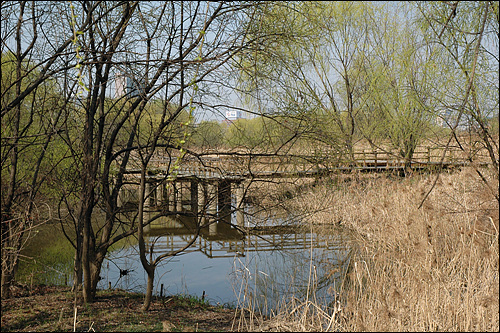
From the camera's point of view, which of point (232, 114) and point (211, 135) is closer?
point (232, 114)

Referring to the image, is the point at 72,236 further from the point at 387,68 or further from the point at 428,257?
the point at 387,68

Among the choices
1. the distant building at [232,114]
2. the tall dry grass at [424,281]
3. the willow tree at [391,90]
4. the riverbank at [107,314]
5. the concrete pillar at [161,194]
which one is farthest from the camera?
the willow tree at [391,90]

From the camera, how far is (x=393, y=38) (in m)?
15.8

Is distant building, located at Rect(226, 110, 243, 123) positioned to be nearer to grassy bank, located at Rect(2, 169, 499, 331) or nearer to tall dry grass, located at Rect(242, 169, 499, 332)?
grassy bank, located at Rect(2, 169, 499, 331)

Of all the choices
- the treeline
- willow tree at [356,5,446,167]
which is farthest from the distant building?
willow tree at [356,5,446,167]

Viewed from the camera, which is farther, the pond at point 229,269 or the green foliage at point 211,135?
the pond at point 229,269

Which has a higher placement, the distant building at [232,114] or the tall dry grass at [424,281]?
the distant building at [232,114]

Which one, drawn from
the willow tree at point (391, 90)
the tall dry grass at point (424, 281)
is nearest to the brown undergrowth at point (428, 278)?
the tall dry grass at point (424, 281)

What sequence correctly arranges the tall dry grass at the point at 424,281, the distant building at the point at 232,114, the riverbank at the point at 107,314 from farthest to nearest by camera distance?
the distant building at the point at 232,114 < the riverbank at the point at 107,314 < the tall dry grass at the point at 424,281

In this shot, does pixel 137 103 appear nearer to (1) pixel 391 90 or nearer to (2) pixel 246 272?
(2) pixel 246 272

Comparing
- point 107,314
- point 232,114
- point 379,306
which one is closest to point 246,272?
point 107,314

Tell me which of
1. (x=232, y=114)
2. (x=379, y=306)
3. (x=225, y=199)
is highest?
(x=232, y=114)

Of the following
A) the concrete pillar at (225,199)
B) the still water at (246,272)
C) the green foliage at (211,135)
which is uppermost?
the green foliage at (211,135)

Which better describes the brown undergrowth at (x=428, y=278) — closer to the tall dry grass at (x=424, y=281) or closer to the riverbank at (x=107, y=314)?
the tall dry grass at (x=424, y=281)
